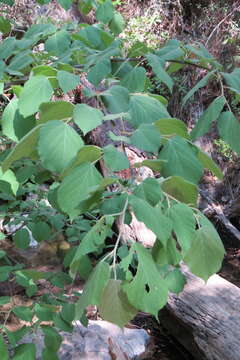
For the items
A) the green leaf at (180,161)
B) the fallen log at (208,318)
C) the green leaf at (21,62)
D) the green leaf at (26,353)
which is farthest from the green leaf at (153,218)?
the fallen log at (208,318)

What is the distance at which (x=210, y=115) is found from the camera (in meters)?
0.84

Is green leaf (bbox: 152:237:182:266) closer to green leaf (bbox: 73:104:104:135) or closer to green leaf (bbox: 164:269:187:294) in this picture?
green leaf (bbox: 73:104:104:135)

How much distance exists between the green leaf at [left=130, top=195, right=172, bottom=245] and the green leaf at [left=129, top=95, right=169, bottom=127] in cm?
19

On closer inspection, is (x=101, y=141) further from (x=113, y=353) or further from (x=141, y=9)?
(x=141, y=9)

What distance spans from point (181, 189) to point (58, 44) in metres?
0.61

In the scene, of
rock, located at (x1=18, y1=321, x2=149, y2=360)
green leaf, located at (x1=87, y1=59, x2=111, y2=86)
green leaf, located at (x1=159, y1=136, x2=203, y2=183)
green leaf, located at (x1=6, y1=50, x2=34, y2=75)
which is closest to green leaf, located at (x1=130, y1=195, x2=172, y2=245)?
green leaf, located at (x1=159, y1=136, x2=203, y2=183)

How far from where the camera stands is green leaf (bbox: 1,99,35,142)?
31.3 inches

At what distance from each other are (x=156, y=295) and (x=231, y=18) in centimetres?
556

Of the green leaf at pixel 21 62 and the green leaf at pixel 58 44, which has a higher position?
the green leaf at pixel 58 44

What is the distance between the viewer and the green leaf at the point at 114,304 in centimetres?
59

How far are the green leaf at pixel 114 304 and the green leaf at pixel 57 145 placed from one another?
199 millimetres

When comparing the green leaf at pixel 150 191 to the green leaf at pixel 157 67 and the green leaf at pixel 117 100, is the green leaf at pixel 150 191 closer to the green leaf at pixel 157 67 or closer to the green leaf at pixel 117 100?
the green leaf at pixel 117 100

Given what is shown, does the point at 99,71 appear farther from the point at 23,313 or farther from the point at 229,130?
the point at 23,313

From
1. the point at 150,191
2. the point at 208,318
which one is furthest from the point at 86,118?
the point at 208,318
